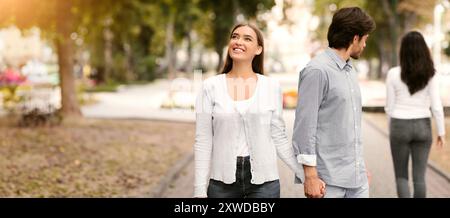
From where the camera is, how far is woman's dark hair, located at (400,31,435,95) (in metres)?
6.08

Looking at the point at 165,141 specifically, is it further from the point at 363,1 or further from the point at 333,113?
the point at 363,1

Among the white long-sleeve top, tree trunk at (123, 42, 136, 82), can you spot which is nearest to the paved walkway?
the white long-sleeve top

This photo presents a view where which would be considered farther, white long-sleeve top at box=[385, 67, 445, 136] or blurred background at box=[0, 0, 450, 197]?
blurred background at box=[0, 0, 450, 197]

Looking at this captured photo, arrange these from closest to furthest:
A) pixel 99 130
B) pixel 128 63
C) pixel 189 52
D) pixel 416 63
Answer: pixel 416 63 → pixel 99 130 → pixel 128 63 → pixel 189 52

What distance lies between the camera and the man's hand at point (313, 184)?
3.74 metres

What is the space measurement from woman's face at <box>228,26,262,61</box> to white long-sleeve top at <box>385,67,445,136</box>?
2768 mm

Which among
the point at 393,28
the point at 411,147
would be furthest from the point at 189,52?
the point at 411,147

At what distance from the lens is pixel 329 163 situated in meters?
3.85

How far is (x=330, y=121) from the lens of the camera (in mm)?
3809

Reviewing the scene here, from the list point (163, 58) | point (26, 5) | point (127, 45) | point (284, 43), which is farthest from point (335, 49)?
point (284, 43)

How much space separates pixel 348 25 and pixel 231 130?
2.90ft

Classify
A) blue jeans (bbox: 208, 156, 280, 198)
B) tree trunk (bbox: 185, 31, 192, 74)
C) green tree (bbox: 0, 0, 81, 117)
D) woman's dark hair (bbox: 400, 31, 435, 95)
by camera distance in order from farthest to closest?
1. tree trunk (bbox: 185, 31, 192, 74)
2. green tree (bbox: 0, 0, 81, 117)
3. woman's dark hair (bbox: 400, 31, 435, 95)
4. blue jeans (bbox: 208, 156, 280, 198)

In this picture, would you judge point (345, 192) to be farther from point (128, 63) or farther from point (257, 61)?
point (128, 63)

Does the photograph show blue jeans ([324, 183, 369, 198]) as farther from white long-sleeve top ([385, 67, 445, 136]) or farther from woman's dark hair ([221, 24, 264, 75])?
white long-sleeve top ([385, 67, 445, 136])
